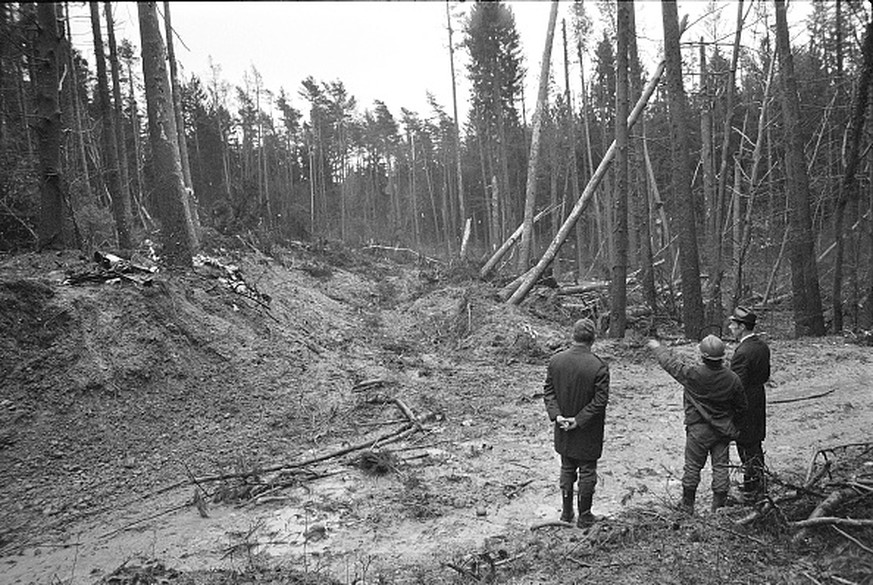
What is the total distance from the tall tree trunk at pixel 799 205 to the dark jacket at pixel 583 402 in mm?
11736

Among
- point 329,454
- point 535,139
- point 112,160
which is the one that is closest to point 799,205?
point 535,139

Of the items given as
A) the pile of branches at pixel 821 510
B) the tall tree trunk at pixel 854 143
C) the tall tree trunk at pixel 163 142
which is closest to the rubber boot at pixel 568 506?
the pile of branches at pixel 821 510

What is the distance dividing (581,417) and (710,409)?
114 centimetres

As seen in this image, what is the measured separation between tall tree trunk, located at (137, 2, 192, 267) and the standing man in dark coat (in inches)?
331

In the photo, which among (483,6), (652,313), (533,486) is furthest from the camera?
(483,6)

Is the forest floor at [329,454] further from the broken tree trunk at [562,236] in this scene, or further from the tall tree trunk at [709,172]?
the tall tree trunk at [709,172]

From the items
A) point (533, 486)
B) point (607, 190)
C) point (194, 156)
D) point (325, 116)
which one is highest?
point (325, 116)

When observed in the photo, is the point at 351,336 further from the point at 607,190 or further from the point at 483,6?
the point at 483,6

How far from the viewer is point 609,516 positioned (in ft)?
16.9

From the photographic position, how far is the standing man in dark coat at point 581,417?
16.0ft

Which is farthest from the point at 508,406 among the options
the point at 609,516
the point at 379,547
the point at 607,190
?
the point at 607,190

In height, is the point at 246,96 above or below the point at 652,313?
above

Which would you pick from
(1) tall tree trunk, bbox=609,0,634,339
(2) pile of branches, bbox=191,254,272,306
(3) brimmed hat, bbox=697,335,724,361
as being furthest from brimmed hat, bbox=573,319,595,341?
(1) tall tree trunk, bbox=609,0,634,339

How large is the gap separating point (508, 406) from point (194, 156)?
1846 inches
